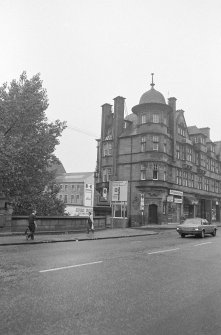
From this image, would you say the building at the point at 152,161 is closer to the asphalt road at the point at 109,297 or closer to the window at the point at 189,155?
the window at the point at 189,155

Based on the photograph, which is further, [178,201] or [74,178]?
[74,178]

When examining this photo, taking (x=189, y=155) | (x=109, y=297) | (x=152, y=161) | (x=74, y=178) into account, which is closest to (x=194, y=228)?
(x=109, y=297)

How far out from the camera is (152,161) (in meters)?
46.7

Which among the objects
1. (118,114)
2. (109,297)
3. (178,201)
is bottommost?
(109,297)

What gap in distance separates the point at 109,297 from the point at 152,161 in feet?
132

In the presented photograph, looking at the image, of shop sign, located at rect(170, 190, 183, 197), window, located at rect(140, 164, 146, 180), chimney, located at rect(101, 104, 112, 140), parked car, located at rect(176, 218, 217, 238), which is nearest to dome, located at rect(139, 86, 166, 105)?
chimney, located at rect(101, 104, 112, 140)

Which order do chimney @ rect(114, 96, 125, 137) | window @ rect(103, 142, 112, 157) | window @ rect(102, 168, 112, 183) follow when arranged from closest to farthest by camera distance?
chimney @ rect(114, 96, 125, 137) < window @ rect(102, 168, 112, 183) < window @ rect(103, 142, 112, 157)

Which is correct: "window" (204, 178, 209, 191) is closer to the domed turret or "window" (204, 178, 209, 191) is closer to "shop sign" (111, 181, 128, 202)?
the domed turret

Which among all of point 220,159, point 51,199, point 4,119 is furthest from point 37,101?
point 220,159

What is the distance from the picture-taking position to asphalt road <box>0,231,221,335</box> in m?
5.34

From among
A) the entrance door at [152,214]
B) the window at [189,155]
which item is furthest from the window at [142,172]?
the window at [189,155]

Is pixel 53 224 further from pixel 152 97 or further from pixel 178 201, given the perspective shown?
pixel 152 97

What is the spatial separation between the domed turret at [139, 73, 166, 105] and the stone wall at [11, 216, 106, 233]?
2401cm

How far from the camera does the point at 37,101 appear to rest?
3009 centimetres
